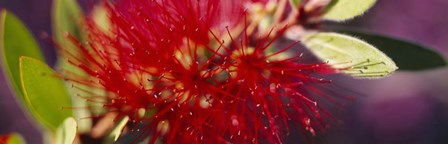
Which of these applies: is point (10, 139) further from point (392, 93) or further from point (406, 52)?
point (392, 93)

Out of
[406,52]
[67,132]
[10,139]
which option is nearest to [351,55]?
[406,52]

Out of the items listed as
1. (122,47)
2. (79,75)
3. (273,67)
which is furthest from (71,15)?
(273,67)

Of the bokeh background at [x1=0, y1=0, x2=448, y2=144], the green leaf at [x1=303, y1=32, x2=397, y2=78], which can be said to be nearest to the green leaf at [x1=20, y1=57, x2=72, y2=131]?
the green leaf at [x1=303, y1=32, x2=397, y2=78]

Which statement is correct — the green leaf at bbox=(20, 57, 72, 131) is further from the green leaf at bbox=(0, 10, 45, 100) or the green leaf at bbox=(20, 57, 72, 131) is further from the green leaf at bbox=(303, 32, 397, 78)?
the green leaf at bbox=(303, 32, 397, 78)

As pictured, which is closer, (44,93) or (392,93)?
(44,93)

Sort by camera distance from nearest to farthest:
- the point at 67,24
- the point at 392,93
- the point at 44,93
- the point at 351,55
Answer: the point at 351,55 < the point at 44,93 < the point at 67,24 < the point at 392,93

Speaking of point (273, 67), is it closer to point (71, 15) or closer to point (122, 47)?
point (122, 47)
